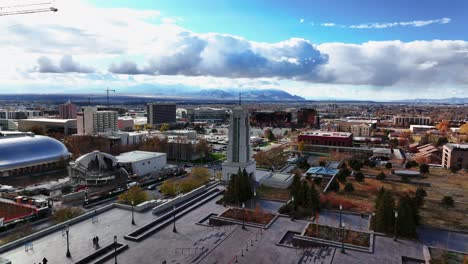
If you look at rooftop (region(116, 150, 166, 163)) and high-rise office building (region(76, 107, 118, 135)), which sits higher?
high-rise office building (region(76, 107, 118, 135))

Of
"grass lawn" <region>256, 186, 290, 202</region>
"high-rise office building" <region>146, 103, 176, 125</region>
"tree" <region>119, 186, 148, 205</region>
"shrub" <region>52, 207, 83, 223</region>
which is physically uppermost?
"high-rise office building" <region>146, 103, 176, 125</region>

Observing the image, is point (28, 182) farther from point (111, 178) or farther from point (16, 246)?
point (16, 246)

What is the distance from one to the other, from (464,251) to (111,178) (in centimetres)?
3608

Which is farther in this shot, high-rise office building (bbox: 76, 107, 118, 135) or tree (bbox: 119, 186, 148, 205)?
high-rise office building (bbox: 76, 107, 118, 135)

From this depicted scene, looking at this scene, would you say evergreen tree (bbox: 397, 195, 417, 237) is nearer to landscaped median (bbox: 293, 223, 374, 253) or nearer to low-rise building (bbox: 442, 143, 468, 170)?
landscaped median (bbox: 293, 223, 374, 253)

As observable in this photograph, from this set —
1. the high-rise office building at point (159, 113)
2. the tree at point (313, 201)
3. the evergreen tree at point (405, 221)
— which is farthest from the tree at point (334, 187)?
the high-rise office building at point (159, 113)

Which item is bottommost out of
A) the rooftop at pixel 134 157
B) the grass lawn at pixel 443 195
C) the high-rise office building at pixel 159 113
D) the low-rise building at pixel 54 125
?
the grass lawn at pixel 443 195

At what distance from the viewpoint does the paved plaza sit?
62.0 feet

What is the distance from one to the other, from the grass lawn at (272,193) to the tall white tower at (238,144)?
3.02m

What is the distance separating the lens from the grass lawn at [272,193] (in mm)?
32594

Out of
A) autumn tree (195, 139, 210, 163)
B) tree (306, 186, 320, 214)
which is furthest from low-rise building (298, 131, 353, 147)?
tree (306, 186, 320, 214)

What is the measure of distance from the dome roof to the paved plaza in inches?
1273

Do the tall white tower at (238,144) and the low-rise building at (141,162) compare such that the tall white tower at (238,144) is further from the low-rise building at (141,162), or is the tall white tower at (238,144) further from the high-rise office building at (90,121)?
the high-rise office building at (90,121)

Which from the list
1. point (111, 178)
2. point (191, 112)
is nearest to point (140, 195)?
point (111, 178)
